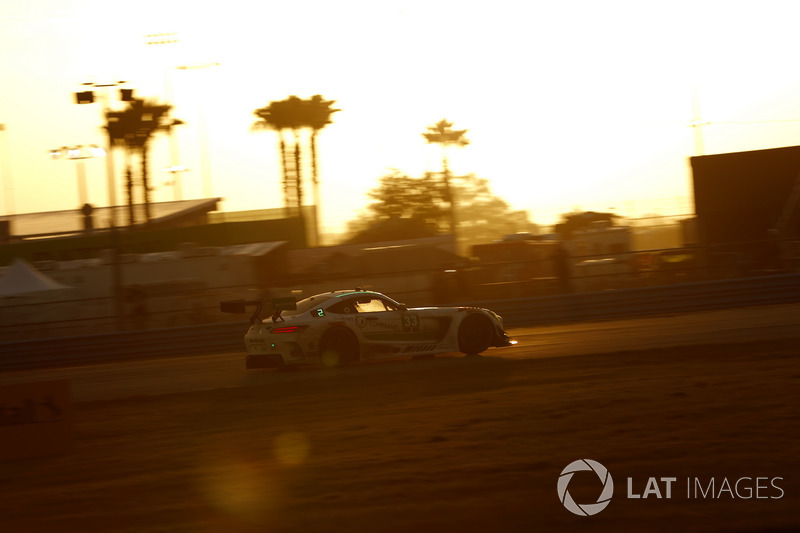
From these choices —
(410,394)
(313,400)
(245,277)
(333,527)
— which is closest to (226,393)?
(313,400)

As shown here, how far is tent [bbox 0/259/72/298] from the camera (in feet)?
83.5

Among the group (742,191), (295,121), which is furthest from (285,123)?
(742,191)

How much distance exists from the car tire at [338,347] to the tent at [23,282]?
15337mm

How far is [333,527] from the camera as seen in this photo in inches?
210

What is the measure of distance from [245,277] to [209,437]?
18.2 m

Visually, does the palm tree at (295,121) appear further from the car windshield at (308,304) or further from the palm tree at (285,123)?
the car windshield at (308,304)

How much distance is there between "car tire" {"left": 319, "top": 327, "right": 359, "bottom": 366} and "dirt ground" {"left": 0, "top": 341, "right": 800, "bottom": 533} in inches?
77.2

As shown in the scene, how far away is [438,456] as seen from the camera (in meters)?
6.93

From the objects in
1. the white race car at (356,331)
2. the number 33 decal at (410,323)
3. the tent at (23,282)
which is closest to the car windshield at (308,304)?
the white race car at (356,331)

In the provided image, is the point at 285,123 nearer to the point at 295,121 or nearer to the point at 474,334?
the point at 295,121

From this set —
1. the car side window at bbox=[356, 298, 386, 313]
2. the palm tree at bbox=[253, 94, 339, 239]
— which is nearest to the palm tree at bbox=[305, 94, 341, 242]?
the palm tree at bbox=[253, 94, 339, 239]

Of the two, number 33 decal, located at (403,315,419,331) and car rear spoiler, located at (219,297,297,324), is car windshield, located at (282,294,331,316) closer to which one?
car rear spoiler, located at (219,297,297,324)

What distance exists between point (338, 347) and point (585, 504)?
8.04 metres

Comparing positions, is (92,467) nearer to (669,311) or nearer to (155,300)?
(669,311)
